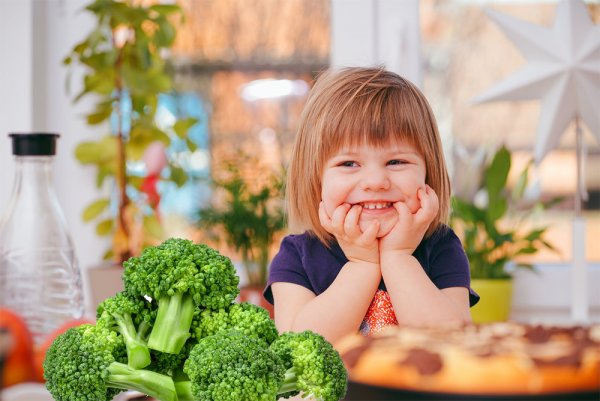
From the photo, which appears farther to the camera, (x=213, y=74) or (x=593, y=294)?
(x=213, y=74)

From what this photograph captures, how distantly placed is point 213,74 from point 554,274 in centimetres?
82

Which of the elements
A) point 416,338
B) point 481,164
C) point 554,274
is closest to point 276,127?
point 481,164

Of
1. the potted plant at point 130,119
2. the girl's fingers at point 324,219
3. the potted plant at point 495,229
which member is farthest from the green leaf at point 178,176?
the girl's fingers at point 324,219

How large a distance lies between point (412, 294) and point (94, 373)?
26 centimetres

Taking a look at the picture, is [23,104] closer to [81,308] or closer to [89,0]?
[89,0]

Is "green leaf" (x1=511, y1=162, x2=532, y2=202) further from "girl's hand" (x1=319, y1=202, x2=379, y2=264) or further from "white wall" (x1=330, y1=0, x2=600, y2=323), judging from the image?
"girl's hand" (x1=319, y1=202, x2=379, y2=264)

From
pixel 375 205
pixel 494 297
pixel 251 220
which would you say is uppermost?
pixel 375 205

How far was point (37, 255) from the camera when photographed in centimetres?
80

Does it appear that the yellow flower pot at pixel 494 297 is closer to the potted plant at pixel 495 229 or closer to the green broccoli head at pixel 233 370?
the potted plant at pixel 495 229

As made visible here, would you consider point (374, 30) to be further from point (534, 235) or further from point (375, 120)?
point (375, 120)

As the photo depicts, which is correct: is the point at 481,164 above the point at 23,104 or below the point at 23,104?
below

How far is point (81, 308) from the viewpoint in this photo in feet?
2.79

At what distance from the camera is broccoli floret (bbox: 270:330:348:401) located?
0.42m

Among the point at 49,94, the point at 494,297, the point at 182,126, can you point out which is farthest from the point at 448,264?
the point at 49,94
